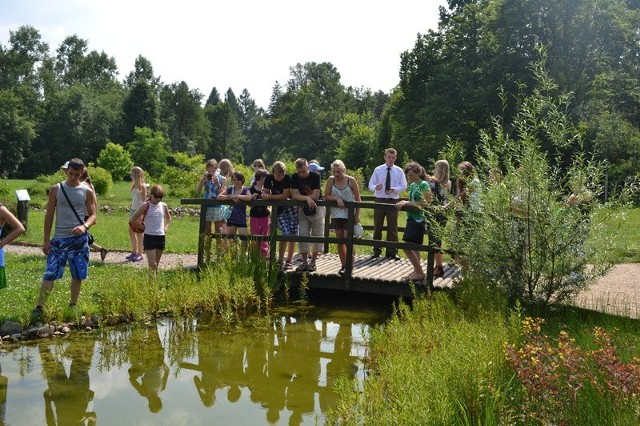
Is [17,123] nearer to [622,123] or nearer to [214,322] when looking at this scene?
[622,123]

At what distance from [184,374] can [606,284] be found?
7.52 m

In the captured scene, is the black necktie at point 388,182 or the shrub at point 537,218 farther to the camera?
the black necktie at point 388,182

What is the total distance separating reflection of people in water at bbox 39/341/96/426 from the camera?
5633mm

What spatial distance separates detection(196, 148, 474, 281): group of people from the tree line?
2.79 feet

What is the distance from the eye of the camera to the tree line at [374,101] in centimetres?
3681

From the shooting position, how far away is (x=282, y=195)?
33.8ft

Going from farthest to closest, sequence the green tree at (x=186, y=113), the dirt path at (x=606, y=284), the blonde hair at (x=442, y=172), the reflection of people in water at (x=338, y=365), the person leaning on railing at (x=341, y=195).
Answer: the green tree at (x=186, y=113), the person leaning on railing at (x=341, y=195), the blonde hair at (x=442, y=172), the dirt path at (x=606, y=284), the reflection of people in water at (x=338, y=365)

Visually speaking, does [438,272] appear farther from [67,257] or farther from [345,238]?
[67,257]

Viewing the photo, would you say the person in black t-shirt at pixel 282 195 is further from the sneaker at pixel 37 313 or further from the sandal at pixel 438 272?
the sneaker at pixel 37 313

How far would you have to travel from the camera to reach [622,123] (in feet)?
117

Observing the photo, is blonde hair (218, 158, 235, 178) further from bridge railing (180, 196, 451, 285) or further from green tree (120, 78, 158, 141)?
green tree (120, 78, 158, 141)

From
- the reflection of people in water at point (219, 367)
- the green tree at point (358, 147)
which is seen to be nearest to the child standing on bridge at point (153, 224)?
the reflection of people in water at point (219, 367)

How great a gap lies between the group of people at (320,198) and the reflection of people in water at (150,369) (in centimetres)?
287

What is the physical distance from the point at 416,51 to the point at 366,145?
1810cm
